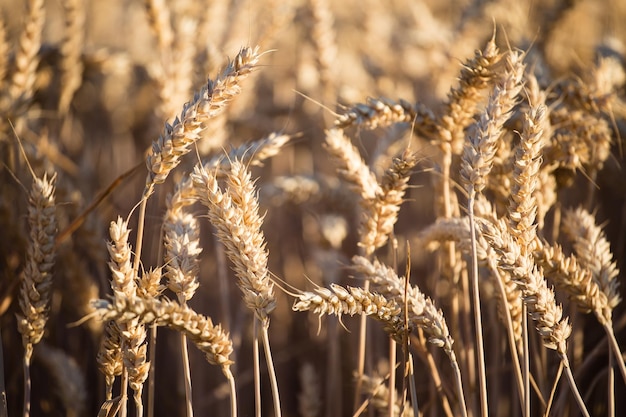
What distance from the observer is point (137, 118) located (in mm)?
2566

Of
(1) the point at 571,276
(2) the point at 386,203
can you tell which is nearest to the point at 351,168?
(2) the point at 386,203

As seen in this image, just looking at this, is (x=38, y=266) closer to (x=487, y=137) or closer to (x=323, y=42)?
(x=487, y=137)

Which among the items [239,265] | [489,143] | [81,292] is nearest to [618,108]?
[489,143]

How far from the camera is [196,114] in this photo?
97 centimetres

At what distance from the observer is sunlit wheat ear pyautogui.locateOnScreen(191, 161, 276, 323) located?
96 cm

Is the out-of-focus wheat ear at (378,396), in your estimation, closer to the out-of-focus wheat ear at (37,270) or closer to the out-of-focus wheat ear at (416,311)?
the out-of-focus wheat ear at (416,311)

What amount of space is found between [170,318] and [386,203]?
0.58 metres

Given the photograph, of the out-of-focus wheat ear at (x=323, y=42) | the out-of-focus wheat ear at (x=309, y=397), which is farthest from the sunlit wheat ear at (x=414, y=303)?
the out-of-focus wheat ear at (x=323, y=42)

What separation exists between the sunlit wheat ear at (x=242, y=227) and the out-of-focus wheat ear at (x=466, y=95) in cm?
57

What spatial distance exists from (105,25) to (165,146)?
3.36 m

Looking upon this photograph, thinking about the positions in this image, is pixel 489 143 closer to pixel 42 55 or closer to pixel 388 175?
pixel 388 175

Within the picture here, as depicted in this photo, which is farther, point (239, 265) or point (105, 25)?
point (105, 25)

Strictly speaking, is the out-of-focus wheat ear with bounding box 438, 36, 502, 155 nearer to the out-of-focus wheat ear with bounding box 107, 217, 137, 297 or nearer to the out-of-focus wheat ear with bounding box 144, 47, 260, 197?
the out-of-focus wheat ear with bounding box 144, 47, 260, 197

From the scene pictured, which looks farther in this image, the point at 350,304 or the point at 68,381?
the point at 68,381
